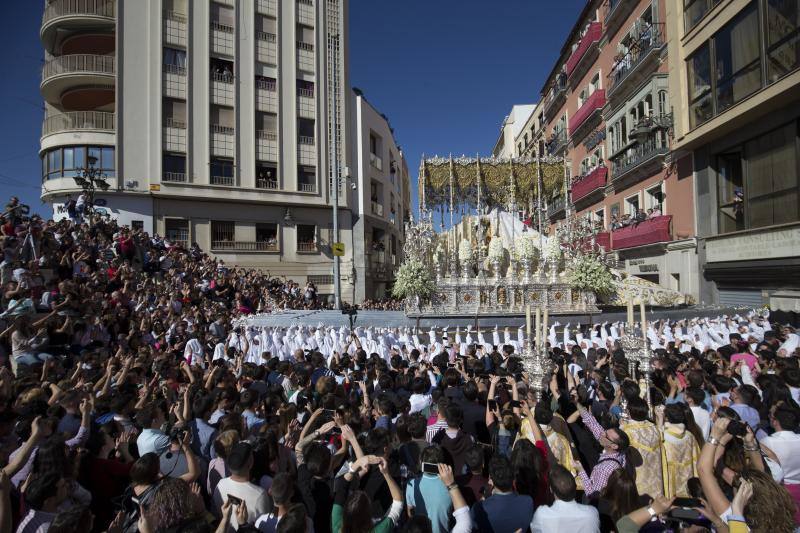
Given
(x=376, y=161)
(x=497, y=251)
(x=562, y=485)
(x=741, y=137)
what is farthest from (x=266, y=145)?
(x=562, y=485)

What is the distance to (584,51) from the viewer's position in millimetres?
28859

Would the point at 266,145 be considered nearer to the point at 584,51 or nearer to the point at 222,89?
the point at 222,89

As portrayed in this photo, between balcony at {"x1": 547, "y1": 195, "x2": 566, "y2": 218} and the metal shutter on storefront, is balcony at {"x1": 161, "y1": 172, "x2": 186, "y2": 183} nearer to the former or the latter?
balcony at {"x1": 547, "y1": 195, "x2": 566, "y2": 218}

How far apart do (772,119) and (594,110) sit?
12.6m

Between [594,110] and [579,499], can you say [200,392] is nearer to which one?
[579,499]

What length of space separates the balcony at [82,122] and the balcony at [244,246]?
29.7ft

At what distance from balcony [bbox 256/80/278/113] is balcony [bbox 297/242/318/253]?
29.6ft

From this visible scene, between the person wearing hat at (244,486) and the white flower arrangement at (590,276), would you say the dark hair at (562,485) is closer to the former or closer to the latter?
the person wearing hat at (244,486)

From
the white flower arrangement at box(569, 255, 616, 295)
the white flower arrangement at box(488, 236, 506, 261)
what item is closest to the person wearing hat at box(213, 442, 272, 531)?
the white flower arrangement at box(569, 255, 616, 295)

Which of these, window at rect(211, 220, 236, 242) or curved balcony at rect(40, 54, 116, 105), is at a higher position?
curved balcony at rect(40, 54, 116, 105)

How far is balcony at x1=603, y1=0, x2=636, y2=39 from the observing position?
945 inches

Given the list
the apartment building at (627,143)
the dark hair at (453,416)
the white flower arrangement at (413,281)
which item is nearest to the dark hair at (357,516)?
the dark hair at (453,416)

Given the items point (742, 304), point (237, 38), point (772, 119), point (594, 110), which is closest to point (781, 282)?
point (742, 304)

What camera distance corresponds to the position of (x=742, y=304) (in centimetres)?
1706
